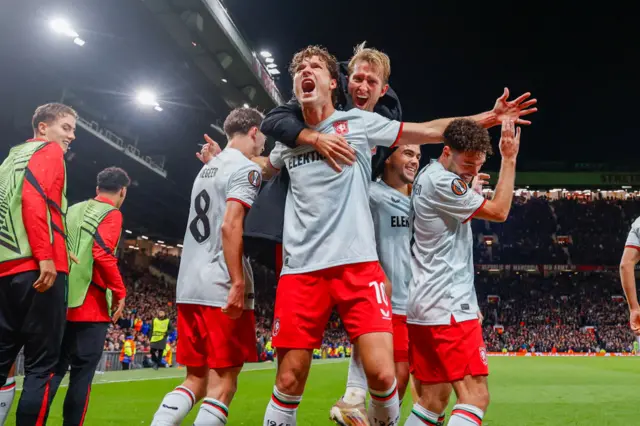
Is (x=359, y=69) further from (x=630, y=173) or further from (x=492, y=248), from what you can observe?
(x=630, y=173)

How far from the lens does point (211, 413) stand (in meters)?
3.19

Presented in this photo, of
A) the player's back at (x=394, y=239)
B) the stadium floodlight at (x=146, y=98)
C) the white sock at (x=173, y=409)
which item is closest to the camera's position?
the white sock at (x=173, y=409)

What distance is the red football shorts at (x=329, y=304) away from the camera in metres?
2.87

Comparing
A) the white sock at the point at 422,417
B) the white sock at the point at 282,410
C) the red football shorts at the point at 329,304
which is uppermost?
the red football shorts at the point at 329,304

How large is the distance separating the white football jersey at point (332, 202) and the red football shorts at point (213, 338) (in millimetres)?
601

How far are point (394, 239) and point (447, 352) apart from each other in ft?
3.27

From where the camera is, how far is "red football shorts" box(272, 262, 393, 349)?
2.87 meters

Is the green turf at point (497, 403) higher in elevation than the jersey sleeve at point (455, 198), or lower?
lower

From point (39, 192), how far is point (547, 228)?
52.8 metres

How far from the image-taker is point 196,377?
140 inches

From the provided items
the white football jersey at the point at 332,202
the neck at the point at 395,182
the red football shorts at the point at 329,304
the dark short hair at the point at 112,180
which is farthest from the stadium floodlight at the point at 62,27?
the red football shorts at the point at 329,304

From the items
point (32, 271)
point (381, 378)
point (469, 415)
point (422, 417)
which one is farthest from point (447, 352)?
point (32, 271)

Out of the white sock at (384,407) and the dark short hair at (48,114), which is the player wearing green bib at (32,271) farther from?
the white sock at (384,407)

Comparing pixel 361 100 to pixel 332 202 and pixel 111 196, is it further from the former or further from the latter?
pixel 111 196
